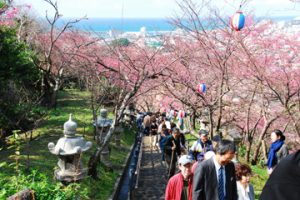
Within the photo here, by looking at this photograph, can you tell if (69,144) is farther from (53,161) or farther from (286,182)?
(286,182)

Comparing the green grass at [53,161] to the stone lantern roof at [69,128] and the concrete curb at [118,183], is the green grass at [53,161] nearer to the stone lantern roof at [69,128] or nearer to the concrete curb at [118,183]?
the concrete curb at [118,183]

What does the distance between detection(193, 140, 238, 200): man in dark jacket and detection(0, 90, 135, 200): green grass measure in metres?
2.65

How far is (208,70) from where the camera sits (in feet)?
51.0

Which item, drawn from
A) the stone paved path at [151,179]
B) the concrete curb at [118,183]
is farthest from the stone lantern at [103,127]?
the stone paved path at [151,179]

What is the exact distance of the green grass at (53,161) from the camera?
659 cm

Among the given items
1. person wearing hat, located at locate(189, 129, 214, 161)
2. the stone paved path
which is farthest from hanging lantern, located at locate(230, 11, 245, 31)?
the stone paved path

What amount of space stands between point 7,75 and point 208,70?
774 centimetres

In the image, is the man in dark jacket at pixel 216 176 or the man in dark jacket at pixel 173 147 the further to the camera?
the man in dark jacket at pixel 173 147

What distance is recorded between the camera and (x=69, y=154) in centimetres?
738

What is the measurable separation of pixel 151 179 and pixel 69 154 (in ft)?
16.1

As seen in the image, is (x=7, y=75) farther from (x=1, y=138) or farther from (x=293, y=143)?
(x=293, y=143)

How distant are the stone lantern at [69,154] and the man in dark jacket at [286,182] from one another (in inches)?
242

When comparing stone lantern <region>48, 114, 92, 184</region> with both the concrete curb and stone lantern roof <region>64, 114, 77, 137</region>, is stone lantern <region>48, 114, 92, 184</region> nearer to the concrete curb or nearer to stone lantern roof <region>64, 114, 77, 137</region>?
stone lantern roof <region>64, 114, 77, 137</region>

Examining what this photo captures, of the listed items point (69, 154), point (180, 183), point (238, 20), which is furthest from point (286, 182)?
point (238, 20)
